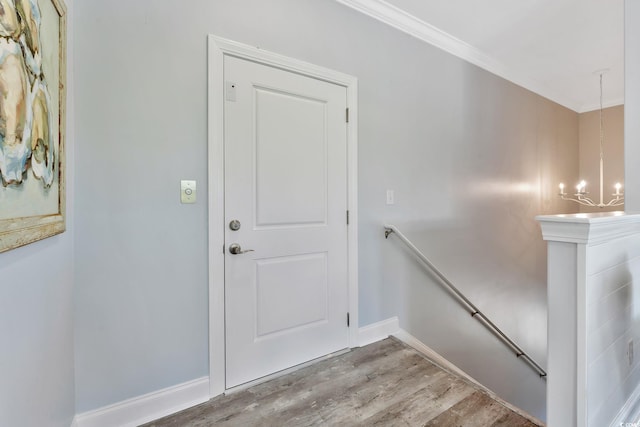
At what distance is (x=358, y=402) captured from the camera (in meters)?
1.56

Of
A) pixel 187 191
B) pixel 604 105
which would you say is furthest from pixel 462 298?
pixel 604 105

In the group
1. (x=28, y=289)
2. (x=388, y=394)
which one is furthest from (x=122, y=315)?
(x=388, y=394)

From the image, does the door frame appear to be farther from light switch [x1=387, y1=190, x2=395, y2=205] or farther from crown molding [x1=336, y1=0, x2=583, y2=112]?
light switch [x1=387, y1=190, x2=395, y2=205]

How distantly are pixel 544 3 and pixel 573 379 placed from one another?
2.73 meters

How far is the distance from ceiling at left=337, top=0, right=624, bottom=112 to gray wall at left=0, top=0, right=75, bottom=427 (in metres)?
2.27

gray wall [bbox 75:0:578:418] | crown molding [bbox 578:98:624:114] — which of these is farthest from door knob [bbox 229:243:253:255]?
crown molding [bbox 578:98:624:114]

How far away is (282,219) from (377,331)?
1.18 m

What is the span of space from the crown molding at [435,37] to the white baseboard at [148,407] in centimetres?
265

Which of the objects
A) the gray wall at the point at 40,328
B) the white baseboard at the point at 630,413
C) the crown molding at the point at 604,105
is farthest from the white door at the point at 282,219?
the crown molding at the point at 604,105

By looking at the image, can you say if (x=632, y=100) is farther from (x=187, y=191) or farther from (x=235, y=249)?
(x=187, y=191)

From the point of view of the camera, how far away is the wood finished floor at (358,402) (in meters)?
1.44

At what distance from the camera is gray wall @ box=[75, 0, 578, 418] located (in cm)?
137

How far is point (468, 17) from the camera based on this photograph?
2422mm

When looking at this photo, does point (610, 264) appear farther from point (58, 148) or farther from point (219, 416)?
point (58, 148)
